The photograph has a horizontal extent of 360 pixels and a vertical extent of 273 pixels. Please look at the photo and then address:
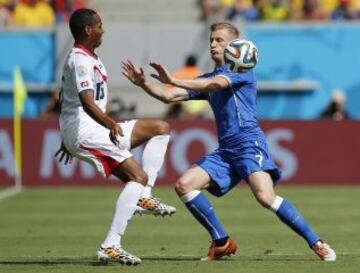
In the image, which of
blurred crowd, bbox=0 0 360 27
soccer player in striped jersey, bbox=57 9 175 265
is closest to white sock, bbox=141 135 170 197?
soccer player in striped jersey, bbox=57 9 175 265

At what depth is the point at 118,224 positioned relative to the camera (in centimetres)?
1037

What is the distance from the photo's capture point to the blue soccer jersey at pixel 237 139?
1069cm

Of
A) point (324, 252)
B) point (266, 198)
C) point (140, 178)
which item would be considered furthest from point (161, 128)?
point (324, 252)

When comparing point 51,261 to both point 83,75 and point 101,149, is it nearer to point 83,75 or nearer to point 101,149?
point 101,149

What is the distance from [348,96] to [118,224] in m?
15.4

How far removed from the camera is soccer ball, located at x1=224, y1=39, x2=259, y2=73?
1041cm

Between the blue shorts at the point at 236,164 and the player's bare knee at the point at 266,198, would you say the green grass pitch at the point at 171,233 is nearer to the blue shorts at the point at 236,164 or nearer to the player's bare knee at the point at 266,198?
the player's bare knee at the point at 266,198

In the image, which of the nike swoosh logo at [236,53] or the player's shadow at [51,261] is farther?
the player's shadow at [51,261]

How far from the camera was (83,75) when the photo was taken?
10273 millimetres

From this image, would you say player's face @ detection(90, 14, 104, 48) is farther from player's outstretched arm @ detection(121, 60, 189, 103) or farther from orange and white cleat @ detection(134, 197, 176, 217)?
orange and white cleat @ detection(134, 197, 176, 217)

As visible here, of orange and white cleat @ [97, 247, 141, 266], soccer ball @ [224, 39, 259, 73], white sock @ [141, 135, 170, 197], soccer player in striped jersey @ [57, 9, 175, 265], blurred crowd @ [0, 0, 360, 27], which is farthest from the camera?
blurred crowd @ [0, 0, 360, 27]

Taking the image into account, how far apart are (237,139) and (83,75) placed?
1.58 metres

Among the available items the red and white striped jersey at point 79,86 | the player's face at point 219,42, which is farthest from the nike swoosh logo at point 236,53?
the red and white striped jersey at point 79,86

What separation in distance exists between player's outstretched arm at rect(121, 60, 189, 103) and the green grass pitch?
1.53 meters
